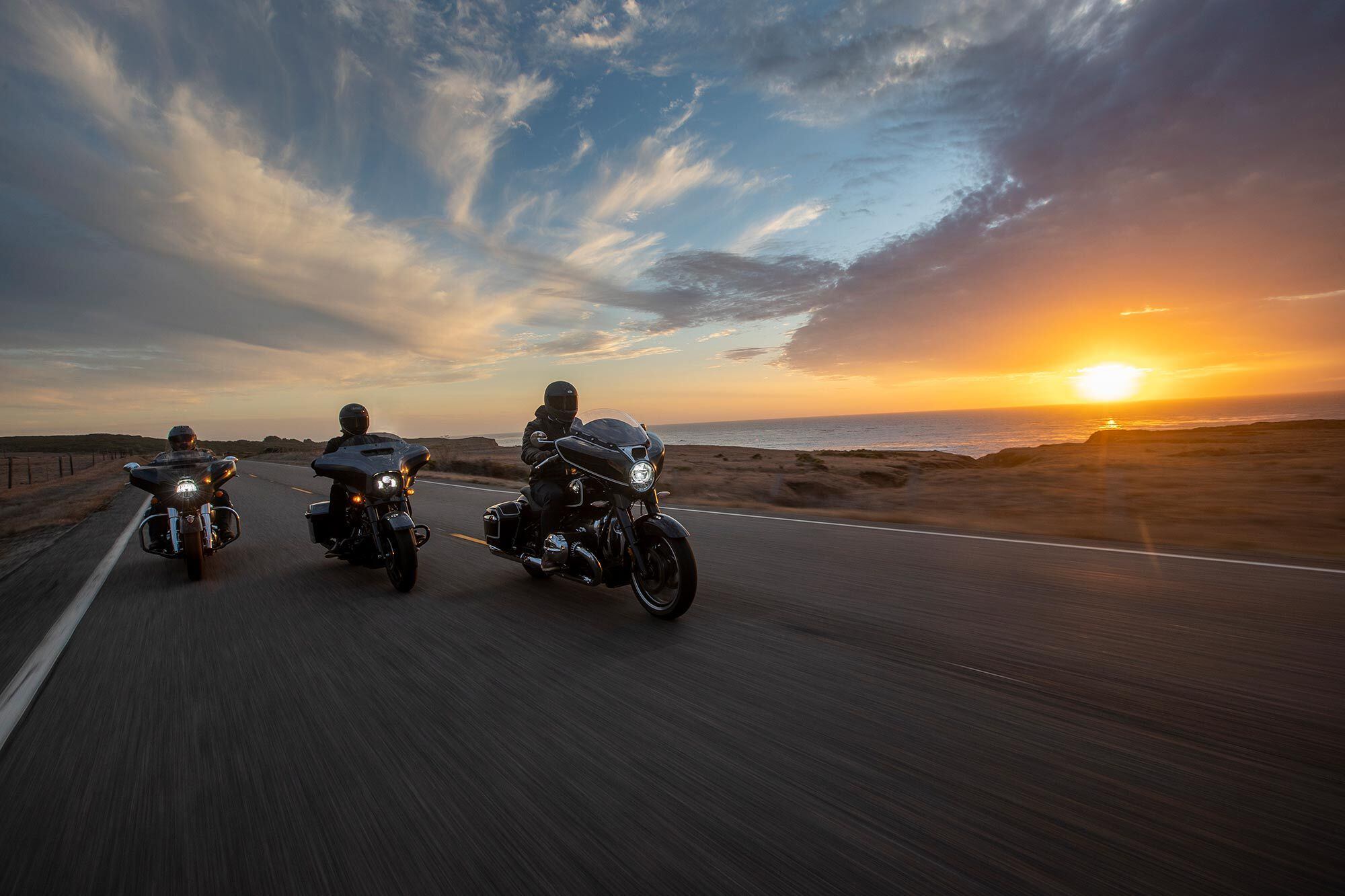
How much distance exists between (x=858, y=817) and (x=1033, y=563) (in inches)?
176

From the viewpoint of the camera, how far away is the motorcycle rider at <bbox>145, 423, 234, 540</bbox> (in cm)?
746

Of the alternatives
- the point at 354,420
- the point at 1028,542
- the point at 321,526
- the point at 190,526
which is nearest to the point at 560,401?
the point at 354,420

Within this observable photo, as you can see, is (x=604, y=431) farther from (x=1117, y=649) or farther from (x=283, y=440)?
(x=283, y=440)

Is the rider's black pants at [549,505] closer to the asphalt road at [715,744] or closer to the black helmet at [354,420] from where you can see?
the asphalt road at [715,744]

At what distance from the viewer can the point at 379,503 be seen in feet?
20.4

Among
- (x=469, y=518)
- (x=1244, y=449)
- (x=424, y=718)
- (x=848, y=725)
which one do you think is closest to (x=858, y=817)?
(x=848, y=725)

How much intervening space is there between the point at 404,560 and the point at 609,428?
2.35m

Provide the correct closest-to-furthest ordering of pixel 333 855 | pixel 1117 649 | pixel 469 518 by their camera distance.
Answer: pixel 333 855 < pixel 1117 649 < pixel 469 518

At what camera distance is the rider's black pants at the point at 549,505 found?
5512 millimetres

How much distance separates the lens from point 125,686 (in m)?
3.73

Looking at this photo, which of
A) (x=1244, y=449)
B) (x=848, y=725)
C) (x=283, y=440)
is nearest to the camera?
(x=848, y=725)

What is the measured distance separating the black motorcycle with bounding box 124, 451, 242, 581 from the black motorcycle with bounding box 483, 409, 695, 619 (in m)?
4.16

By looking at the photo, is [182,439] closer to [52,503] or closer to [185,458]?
[185,458]

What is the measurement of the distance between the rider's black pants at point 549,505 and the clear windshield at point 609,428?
25.7 inches
